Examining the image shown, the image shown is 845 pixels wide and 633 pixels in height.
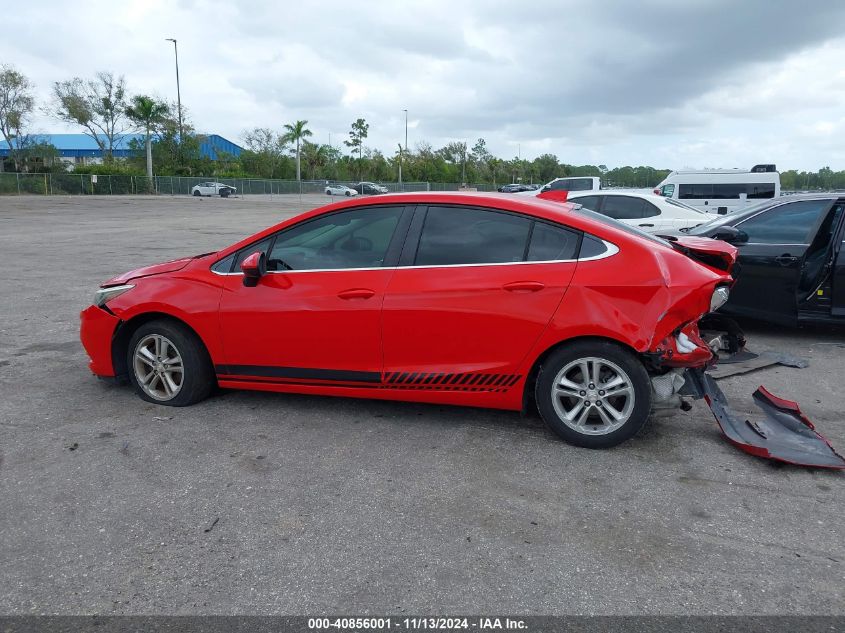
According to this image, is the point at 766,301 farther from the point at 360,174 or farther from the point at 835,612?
the point at 360,174

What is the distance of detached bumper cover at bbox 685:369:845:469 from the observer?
403 cm

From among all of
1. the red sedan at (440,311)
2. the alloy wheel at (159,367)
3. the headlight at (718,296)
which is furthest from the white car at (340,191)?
the headlight at (718,296)

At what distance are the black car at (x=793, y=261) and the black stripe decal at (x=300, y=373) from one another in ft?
13.7

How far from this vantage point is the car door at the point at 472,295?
14.1 ft

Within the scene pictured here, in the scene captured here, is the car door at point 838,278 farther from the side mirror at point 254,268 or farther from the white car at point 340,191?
the white car at point 340,191

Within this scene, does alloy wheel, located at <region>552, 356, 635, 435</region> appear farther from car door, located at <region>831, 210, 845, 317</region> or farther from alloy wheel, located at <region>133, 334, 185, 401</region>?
car door, located at <region>831, 210, 845, 317</region>

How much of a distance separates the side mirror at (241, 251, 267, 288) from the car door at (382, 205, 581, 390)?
93 centimetres

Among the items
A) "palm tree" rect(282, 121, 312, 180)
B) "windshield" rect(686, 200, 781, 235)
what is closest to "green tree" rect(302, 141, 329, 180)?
"palm tree" rect(282, 121, 312, 180)

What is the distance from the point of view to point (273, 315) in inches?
186

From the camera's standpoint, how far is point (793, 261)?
6.89 metres

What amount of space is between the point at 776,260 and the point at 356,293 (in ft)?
15.5

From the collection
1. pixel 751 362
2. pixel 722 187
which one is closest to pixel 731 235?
pixel 751 362

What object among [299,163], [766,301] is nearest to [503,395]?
[766,301]

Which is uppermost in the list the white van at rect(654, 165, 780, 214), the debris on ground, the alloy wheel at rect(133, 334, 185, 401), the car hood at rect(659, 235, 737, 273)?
the white van at rect(654, 165, 780, 214)
